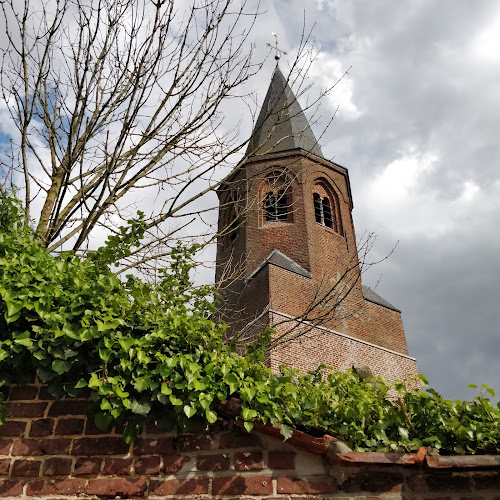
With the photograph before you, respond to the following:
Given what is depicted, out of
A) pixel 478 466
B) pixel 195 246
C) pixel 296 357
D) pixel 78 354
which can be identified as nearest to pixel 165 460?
pixel 78 354

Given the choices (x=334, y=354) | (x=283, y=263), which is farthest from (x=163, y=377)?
(x=283, y=263)

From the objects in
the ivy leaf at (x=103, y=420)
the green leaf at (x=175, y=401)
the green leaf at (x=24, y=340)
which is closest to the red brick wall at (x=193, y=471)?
the ivy leaf at (x=103, y=420)

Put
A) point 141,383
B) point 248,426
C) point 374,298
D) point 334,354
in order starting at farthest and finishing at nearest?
point 374,298
point 334,354
point 141,383
point 248,426

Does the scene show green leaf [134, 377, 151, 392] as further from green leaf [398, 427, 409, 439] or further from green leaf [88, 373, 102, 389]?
green leaf [398, 427, 409, 439]

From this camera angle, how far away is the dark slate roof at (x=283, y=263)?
1434 cm

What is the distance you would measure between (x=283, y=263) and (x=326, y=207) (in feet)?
14.7

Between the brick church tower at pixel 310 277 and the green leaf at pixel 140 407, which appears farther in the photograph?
the brick church tower at pixel 310 277

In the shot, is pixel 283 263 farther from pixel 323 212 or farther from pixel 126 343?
pixel 126 343

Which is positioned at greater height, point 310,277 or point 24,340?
point 310,277

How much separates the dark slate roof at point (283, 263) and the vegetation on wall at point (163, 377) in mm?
10963

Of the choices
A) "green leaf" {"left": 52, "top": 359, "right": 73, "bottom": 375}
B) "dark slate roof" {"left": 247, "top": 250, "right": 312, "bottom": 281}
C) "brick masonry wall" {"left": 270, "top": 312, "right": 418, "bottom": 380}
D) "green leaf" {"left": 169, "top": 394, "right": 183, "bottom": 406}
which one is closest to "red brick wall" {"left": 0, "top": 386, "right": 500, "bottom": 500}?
"green leaf" {"left": 169, "top": 394, "right": 183, "bottom": 406}

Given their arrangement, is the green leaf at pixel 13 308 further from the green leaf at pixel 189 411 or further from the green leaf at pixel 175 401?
the green leaf at pixel 189 411

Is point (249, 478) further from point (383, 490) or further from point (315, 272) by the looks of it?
point (315, 272)

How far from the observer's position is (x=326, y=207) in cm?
1808
